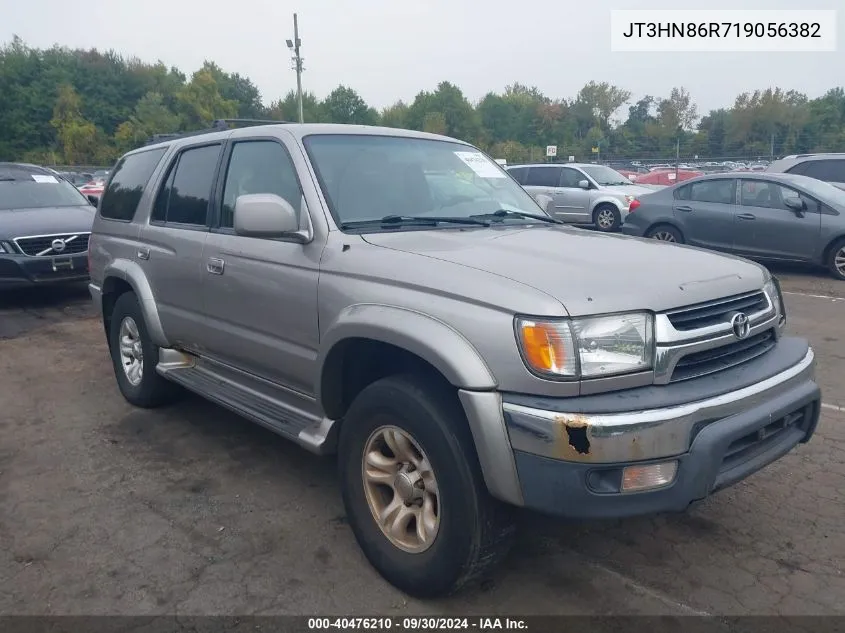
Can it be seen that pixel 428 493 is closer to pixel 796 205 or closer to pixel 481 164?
pixel 481 164

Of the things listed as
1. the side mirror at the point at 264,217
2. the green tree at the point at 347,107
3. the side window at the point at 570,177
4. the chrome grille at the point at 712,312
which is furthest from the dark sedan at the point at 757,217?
the green tree at the point at 347,107

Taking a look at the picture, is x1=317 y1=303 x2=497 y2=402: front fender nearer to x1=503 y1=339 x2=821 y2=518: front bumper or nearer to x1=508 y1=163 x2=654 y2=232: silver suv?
x1=503 y1=339 x2=821 y2=518: front bumper

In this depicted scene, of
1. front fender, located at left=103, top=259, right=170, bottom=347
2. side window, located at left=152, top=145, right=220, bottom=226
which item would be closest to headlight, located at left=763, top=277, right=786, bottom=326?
side window, located at left=152, top=145, right=220, bottom=226

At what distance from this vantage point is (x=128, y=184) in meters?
5.15

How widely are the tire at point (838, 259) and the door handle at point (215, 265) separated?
921cm

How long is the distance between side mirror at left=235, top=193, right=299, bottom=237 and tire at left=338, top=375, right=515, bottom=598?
0.86 metres

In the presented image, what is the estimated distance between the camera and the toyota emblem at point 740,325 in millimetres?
2697

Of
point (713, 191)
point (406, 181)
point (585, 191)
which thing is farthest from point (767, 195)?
point (406, 181)

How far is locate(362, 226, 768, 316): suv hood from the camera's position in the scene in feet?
8.14

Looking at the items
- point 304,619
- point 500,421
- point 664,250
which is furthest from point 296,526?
point 664,250

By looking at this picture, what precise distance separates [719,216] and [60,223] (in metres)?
Answer: 9.30

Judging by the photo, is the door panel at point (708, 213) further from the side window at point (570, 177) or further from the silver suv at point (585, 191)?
the side window at point (570, 177)

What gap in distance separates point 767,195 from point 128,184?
9.09 metres

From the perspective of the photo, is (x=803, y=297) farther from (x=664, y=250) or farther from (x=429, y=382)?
(x=429, y=382)
